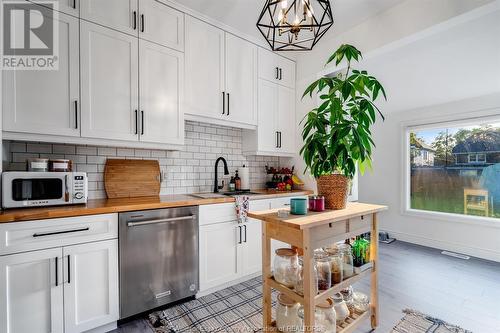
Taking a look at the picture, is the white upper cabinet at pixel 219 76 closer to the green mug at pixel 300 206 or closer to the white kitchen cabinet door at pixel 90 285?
the white kitchen cabinet door at pixel 90 285

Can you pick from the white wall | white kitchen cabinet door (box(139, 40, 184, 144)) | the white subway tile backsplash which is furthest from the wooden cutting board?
the white wall

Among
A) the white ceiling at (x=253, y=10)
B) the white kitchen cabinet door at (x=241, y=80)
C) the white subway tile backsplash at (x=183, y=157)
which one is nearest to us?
the white subway tile backsplash at (x=183, y=157)

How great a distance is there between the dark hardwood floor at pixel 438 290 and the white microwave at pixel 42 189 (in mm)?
1105

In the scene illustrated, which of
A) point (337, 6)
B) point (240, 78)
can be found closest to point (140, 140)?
point (240, 78)

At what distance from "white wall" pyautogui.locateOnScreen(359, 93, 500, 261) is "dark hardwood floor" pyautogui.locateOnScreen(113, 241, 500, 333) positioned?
33cm

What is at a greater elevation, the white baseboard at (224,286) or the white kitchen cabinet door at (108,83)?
the white kitchen cabinet door at (108,83)

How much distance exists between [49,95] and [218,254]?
196cm

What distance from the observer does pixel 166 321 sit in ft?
6.33

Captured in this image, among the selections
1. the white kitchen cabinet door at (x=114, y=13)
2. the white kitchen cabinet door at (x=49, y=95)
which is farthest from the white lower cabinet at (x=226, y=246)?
the white kitchen cabinet door at (x=114, y=13)

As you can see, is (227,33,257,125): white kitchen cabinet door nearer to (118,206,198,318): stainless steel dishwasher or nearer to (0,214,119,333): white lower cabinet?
(118,206,198,318): stainless steel dishwasher

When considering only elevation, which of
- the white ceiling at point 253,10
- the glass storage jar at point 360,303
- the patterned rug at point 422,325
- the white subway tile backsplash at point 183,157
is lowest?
the patterned rug at point 422,325

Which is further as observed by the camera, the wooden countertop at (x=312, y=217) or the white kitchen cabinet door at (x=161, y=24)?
the white kitchen cabinet door at (x=161, y=24)

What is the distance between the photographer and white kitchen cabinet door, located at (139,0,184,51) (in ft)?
7.25

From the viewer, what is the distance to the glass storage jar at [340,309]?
62.9 inches
